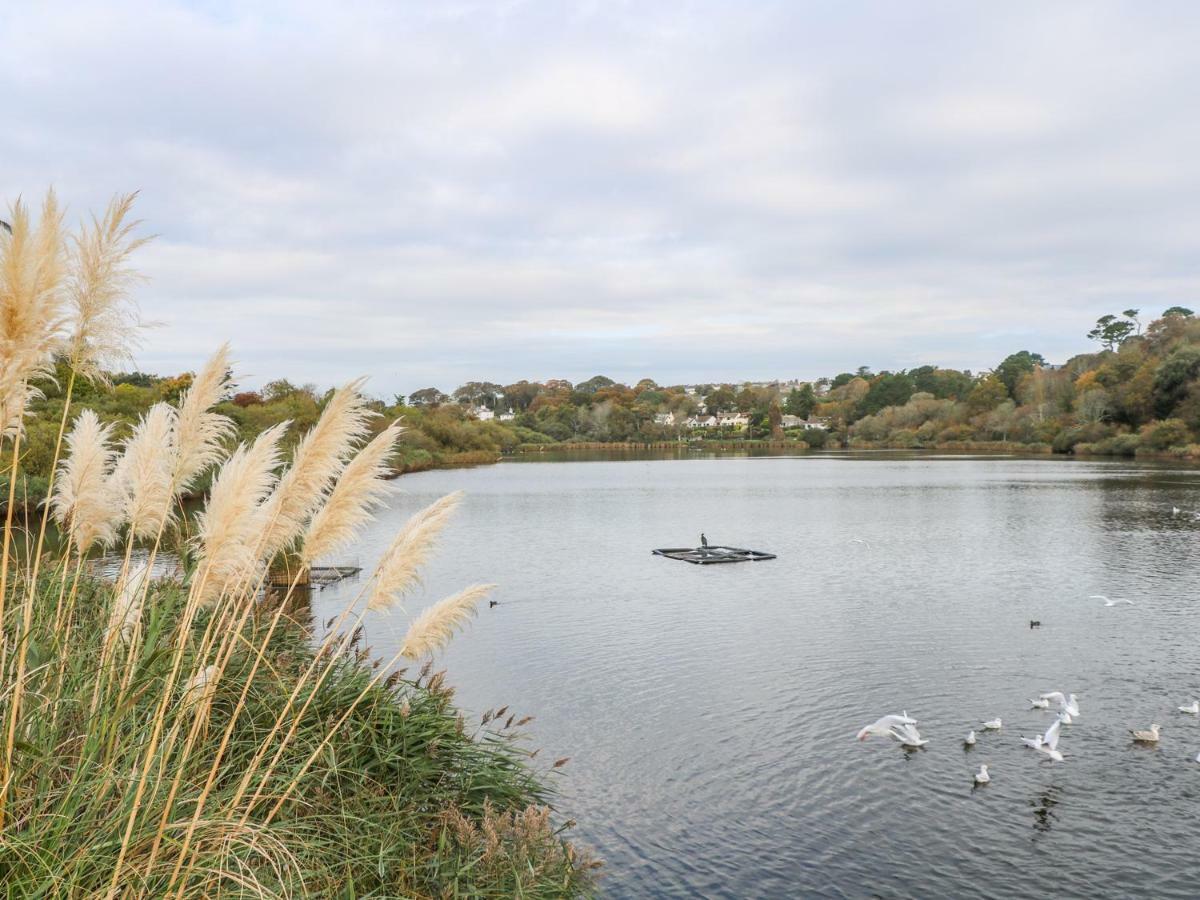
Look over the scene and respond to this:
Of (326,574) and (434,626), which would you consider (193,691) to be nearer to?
(434,626)

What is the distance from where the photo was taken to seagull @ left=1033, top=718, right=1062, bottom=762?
42.4 feet

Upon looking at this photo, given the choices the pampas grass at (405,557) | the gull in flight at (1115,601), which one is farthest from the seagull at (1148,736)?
the pampas grass at (405,557)

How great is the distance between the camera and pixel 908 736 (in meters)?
13.6

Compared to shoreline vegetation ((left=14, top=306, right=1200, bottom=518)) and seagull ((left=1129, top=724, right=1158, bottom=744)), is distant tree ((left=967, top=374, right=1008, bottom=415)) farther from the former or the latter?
seagull ((left=1129, top=724, right=1158, bottom=744))

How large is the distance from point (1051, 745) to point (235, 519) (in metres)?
13.3

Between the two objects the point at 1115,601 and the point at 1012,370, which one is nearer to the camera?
the point at 1115,601

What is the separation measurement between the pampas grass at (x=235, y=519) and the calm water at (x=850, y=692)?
6.79 meters

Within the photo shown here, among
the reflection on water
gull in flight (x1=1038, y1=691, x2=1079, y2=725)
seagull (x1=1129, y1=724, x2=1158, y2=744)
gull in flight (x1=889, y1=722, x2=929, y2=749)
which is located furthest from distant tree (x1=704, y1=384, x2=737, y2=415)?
gull in flight (x1=889, y1=722, x2=929, y2=749)

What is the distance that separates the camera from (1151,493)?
47.0 metres

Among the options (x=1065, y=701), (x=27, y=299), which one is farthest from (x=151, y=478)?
(x=1065, y=701)

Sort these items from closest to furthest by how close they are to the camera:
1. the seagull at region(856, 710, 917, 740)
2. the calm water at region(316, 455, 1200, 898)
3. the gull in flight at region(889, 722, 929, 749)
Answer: the calm water at region(316, 455, 1200, 898) < the gull in flight at region(889, 722, 929, 749) < the seagull at region(856, 710, 917, 740)

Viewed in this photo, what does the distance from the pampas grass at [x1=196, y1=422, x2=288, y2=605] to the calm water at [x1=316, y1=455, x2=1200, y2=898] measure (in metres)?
6.79

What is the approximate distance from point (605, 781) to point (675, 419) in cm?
15564

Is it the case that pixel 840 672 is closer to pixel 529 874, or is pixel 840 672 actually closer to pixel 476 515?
pixel 529 874
